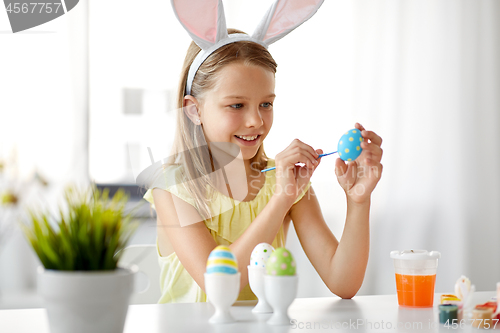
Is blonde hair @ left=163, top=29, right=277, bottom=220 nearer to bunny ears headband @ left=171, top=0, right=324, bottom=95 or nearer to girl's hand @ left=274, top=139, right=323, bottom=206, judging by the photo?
bunny ears headband @ left=171, top=0, right=324, bottom=95

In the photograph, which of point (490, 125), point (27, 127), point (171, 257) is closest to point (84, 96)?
point (27, 127)

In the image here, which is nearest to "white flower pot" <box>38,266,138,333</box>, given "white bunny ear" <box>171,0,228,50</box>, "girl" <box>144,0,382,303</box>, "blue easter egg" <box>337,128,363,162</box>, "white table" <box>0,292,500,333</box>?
"white table" <box>0,292,500,333</box>

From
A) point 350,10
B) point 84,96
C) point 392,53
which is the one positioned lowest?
point 84,96

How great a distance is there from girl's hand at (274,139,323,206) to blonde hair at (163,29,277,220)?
0.77 feet

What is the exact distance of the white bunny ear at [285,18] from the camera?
1078mm

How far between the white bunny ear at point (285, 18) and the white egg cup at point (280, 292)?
689 millimetres

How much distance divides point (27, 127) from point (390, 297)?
54.3 inches

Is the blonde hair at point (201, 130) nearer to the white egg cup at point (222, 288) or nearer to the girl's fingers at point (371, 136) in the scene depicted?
the girl's fingers at point (371, 136)

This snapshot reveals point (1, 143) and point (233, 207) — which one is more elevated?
point (1, 143)

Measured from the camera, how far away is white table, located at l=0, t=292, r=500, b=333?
589 millimetres

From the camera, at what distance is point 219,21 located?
1.03m

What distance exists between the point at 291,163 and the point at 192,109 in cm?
37

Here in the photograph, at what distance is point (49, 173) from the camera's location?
1.61 m

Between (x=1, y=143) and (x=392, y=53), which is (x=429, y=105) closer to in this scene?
(x=392, y=53)
